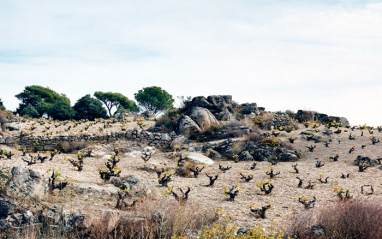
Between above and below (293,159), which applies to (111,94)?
above

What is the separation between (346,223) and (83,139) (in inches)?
670

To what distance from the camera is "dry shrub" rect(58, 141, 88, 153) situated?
18312 mm

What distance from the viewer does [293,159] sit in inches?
635

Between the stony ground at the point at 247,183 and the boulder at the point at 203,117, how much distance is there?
4961mm

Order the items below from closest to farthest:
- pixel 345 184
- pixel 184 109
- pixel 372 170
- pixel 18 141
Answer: pixel 345 184, pixel 372 170, pixel 18 141, pixel 184 109

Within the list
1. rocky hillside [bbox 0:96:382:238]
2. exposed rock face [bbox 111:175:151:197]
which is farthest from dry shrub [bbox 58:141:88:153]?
exposed rock face [bbox 111:175:151:197]

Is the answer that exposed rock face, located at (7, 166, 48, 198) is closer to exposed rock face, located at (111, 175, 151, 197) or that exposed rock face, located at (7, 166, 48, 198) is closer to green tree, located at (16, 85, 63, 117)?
exposed rock face, located at (111, 175, 151, 197)

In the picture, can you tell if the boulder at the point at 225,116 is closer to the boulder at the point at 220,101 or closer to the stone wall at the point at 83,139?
the boulder at the point at 220,101

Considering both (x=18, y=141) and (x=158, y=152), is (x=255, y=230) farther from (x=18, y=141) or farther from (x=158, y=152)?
(x=18, y=141)

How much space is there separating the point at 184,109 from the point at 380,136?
51.0 ft

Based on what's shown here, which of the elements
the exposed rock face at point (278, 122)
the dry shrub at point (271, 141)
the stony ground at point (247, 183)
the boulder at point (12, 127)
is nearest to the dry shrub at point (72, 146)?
the stony ground at point (247, 183)

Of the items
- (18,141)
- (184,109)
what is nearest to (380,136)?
(184,109)

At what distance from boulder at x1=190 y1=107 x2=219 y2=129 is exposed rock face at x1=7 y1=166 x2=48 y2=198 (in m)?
15.4

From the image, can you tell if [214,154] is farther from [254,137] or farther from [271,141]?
[271,141]
